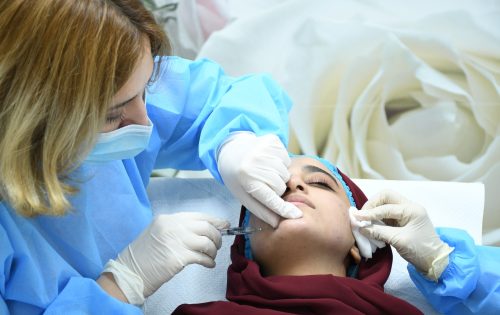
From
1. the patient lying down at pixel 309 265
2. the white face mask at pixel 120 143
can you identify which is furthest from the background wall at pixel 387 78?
the white face mask at pixel 120 143

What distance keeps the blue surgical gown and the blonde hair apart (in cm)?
16

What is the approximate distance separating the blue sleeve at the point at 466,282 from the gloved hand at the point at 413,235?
0.02 m

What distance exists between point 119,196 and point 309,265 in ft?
1.60

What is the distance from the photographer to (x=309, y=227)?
1380 mm

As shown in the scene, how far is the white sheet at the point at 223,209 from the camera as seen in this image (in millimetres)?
1594

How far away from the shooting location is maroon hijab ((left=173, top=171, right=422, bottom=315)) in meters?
1.30

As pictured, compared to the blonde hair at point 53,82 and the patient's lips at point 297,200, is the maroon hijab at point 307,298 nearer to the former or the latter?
the patient's lips at point 297,200

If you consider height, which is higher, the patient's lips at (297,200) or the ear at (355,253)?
the patient's lips at (297,200)

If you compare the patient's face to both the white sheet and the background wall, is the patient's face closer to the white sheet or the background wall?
the white sheet

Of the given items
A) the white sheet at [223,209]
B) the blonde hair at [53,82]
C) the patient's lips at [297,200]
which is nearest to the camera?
the blonde hair at [53,82]

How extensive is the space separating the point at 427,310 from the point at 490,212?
71cm

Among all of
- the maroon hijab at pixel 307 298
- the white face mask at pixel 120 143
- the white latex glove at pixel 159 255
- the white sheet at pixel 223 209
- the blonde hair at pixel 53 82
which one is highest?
the blonde hair at pixel 53 82

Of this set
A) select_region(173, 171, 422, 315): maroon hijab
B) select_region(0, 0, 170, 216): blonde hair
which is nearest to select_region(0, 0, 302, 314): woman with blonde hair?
select_region(0, 0, 170, 216): blonde hair

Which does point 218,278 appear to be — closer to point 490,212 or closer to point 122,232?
point 122,232
